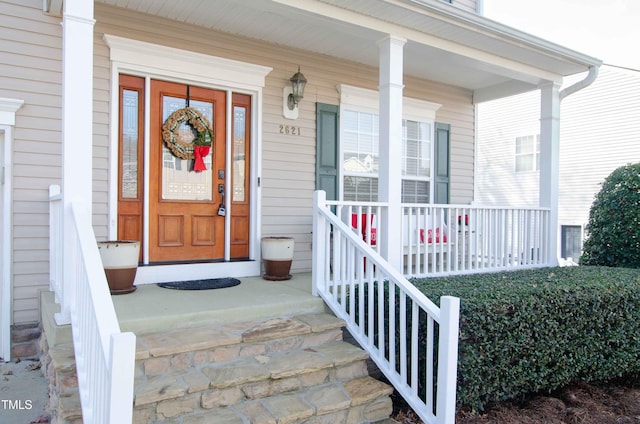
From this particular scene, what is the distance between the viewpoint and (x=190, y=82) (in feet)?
15.0

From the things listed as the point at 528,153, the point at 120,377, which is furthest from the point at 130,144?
the point at 528,153

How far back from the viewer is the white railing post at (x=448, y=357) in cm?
257

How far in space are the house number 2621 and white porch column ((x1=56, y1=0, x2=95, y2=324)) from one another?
2.42 metres

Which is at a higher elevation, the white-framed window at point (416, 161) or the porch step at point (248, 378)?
the white-framed window at point (416, 161)

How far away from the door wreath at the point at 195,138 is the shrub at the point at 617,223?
16.7 feet

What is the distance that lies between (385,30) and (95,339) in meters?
3.42

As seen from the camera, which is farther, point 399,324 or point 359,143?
point 359,143

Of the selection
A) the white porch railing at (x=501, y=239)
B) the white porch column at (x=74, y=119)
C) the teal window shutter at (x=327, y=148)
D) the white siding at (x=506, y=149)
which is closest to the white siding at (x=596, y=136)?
the white siding at (x=506, y=149)

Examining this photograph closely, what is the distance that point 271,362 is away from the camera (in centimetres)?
295

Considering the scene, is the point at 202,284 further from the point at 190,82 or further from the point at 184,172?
the point at 190,82

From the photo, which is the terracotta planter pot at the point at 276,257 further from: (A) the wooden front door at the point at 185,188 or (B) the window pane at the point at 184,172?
(B) the window pane at the point at 184,172

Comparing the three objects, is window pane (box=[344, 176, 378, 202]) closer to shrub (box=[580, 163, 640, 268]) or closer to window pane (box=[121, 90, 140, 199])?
window pane (box=[121, 90, 140, 199])

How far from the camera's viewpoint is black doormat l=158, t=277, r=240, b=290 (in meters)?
4.08

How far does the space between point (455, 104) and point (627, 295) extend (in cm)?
362
